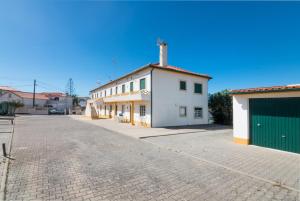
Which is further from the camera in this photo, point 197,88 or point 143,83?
point 197,88

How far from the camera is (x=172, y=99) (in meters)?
17.4

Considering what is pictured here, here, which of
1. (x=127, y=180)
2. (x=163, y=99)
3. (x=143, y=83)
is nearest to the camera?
(x=127, y=180)

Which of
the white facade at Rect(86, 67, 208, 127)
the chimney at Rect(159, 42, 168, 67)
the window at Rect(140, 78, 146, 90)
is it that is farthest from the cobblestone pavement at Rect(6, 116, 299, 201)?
the chimney at Rect(159, 42, 168, 67)

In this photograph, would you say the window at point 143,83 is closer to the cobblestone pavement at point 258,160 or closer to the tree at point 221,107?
the tree at point 221,107

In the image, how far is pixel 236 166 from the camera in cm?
557

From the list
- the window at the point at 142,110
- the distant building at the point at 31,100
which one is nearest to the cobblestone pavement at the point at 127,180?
the window at the point at 142,110

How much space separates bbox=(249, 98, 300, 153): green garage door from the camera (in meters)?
6.96

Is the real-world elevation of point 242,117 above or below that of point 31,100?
below

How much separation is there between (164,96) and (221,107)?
8406mm

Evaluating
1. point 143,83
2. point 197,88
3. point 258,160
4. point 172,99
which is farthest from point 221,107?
point 258,160

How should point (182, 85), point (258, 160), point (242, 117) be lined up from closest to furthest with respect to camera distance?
point (258, 160)
point (242, 117)
point (182, 85)

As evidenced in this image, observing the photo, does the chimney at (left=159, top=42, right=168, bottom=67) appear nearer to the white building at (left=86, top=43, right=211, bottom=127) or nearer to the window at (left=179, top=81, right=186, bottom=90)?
the white building at (left=86, top=43, right=211, bottom=127)

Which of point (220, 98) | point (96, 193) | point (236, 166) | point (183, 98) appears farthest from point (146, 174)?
point (220, 98)

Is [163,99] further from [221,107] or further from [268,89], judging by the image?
[268,89]
